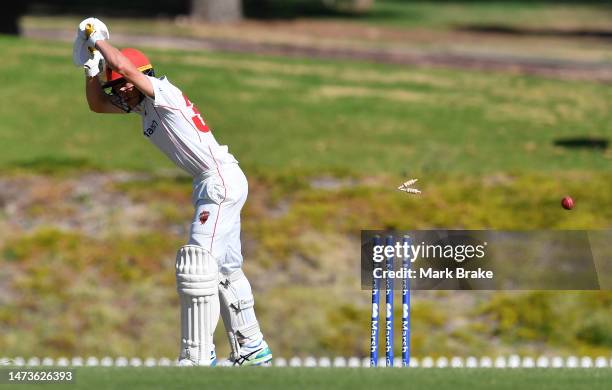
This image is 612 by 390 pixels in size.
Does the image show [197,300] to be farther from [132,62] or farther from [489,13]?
[489,13]

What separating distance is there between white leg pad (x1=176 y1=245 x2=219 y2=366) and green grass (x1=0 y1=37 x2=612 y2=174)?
27.1ft

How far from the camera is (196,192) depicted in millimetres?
7988

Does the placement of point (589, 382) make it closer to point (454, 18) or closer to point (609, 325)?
point (609, 325)

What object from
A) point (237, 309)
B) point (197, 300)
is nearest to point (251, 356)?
point (237, 309)

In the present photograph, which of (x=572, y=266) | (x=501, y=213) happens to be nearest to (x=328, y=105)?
(x=501, y=213)

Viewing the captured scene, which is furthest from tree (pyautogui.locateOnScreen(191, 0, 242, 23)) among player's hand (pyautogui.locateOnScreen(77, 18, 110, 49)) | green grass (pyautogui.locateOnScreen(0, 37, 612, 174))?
player's hand (pyautogui.locateOnScreen(77, 18, 110, 49))

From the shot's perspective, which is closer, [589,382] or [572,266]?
[589,382]

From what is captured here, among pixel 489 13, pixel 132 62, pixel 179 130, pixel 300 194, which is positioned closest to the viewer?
pixel 179 130

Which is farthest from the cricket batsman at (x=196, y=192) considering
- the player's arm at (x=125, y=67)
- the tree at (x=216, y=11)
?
A: the tree at (x=216, y=11)

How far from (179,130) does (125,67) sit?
0.52 meters

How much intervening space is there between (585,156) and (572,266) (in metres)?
9.19

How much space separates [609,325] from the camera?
1330cm

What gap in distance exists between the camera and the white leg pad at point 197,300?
25.0ft

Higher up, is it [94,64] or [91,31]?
[91,31]
